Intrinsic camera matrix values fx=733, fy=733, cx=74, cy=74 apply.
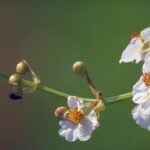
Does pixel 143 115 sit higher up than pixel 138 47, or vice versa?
pixel 138 47

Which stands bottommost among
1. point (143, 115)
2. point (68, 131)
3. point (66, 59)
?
point (143, 115)

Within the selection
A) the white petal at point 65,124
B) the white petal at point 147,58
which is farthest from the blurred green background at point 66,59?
the white petal at point 147,58

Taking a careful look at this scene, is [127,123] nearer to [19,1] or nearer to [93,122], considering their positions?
[93,122]

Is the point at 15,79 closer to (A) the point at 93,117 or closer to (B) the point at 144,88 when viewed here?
(A) the point at 93,117

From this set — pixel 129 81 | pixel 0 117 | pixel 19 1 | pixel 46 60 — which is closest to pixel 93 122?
pixel 129 81

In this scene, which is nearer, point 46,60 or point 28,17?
point 46,60

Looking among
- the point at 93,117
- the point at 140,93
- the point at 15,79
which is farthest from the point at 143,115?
the point at 15,79
